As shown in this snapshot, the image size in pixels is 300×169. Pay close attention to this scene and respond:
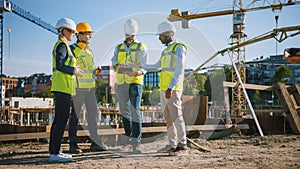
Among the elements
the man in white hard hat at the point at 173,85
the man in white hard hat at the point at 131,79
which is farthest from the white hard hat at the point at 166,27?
the man in white hard hat at the point at 131,79

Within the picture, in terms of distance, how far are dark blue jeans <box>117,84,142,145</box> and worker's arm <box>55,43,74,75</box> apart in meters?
1.14

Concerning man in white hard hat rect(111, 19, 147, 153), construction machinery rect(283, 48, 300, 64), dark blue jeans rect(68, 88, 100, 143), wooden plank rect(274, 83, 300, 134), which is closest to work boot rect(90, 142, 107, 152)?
dark blue jeans rect(68, 88, 100, 143)

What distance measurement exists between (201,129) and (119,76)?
2.73m

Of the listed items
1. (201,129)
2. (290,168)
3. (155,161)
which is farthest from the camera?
(201,129)

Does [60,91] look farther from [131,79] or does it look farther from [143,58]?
[143,58]

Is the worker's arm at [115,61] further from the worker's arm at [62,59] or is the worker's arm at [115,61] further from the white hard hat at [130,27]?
the worker's arm at [62,59]

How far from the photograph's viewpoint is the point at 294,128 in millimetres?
7414

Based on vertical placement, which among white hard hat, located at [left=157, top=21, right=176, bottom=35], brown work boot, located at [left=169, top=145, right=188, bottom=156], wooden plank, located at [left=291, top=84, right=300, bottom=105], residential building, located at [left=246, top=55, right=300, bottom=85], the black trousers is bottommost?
brown work boot, located at [left=169, top=145, right=188, bottom=156]

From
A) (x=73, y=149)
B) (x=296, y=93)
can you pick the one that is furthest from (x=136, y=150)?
(x=296, y=93)

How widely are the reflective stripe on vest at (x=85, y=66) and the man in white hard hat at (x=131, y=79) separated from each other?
402 millimetres

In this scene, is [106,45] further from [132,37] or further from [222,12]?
[222,12]

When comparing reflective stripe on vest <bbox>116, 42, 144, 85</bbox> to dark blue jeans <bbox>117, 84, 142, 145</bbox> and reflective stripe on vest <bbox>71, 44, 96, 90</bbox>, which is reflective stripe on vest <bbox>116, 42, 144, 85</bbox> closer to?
dark blue jeans <bbox>117, 84, 142, 145</bbox>

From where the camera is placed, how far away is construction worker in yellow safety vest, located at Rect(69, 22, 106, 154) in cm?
482

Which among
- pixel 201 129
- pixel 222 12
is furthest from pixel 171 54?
pixel 222 12
